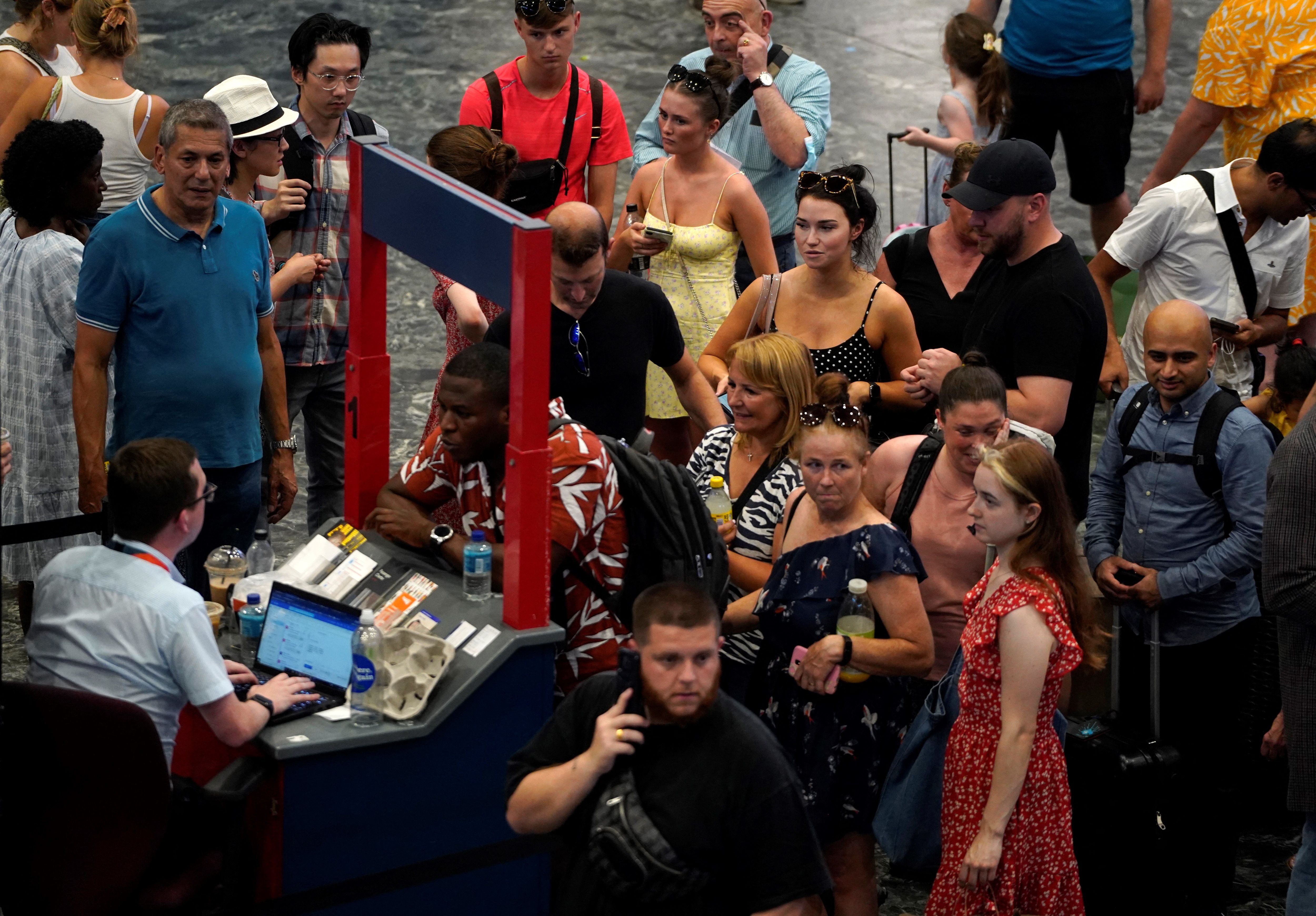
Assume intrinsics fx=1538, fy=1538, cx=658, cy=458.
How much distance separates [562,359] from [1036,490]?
68.1 inches

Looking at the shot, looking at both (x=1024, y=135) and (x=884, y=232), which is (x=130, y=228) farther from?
(x=884, y=232)

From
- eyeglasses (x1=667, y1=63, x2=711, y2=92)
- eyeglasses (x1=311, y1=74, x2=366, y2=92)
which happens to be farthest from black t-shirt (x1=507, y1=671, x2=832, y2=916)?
eyeglasses (x1=311, y1=74, x2=366, y2=92)

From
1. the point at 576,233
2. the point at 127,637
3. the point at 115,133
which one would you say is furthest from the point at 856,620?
the point at 115,133

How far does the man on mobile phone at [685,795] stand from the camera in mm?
2963

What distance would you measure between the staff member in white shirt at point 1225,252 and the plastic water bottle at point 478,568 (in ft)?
7.70

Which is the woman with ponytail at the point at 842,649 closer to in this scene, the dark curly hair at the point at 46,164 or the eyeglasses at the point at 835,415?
the eyeglasses at the point at 835,415

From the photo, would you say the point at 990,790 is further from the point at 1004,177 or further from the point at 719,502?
the point at 1004,177

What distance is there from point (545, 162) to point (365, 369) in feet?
6.67

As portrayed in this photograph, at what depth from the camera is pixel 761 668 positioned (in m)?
4.28

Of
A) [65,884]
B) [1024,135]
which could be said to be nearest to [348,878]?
[65,884]

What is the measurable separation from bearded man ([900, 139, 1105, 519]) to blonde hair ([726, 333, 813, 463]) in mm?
578

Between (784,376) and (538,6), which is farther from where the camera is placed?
(538,6)

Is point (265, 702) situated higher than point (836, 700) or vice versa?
point (265, 702)

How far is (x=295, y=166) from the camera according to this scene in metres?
5.75
